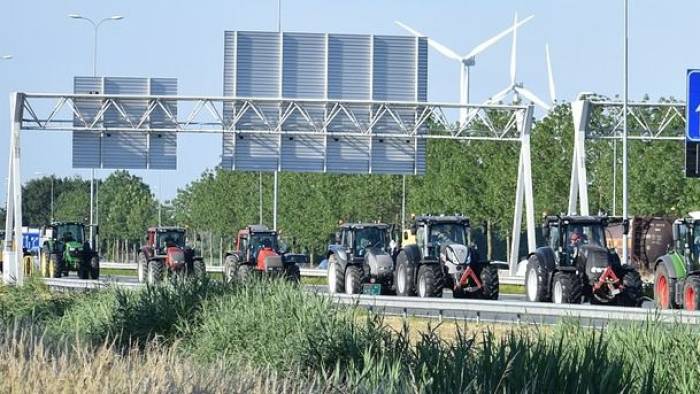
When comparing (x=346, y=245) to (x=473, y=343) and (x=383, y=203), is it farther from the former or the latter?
(x=383, y=203)

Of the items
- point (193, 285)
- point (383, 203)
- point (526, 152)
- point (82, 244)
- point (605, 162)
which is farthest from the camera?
point (383, 203)

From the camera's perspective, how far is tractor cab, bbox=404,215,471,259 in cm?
3612

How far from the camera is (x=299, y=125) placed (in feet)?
156

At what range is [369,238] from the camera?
3931cm

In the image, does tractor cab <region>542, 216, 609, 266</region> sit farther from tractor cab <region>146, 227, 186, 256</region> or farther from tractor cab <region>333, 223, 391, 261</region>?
tractor cab <region>146, 227, 186, 256</region>

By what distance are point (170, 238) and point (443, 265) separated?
14865 mm

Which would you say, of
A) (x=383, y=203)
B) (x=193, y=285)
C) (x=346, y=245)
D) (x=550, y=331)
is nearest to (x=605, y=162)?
(x=383, y=203)

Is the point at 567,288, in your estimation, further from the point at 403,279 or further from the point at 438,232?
the point at 403,279

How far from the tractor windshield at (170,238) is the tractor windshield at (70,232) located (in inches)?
303

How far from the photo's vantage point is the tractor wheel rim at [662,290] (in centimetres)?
3173

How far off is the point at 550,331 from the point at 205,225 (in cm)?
7801

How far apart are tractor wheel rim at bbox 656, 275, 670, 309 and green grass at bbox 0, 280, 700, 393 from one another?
12091mm

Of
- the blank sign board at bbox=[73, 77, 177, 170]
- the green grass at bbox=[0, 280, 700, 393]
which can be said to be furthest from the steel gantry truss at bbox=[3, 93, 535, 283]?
the green grass at bbox=[0, 280, 700, 393]

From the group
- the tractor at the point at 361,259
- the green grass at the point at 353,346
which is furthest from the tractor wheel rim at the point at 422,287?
the green grass at the point at 353,346
